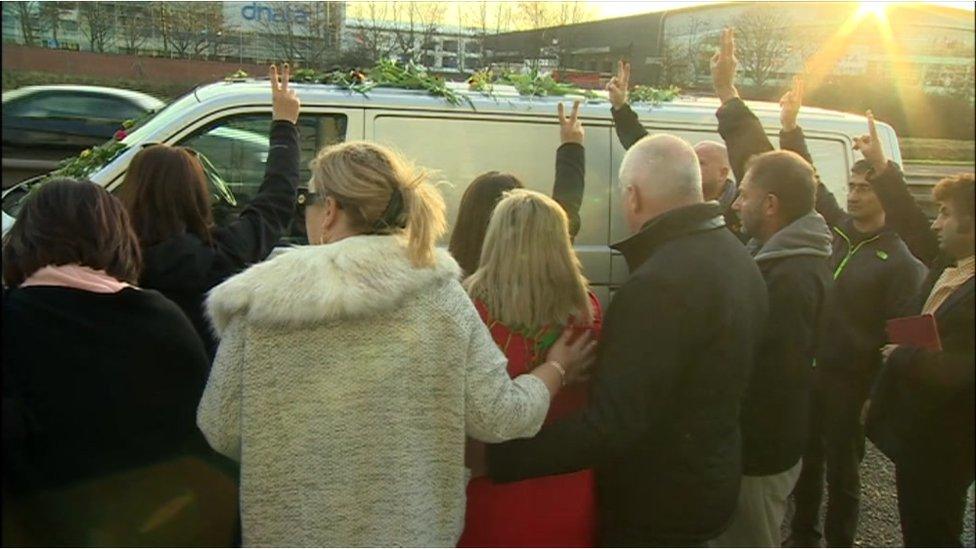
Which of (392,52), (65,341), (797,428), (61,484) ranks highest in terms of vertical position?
(392,52)

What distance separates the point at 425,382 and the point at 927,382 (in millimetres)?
1251

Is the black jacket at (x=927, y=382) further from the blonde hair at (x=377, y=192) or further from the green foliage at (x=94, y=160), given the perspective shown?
the green foliage at (x=94, y=160)

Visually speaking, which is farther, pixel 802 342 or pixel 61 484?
pixel 802 342

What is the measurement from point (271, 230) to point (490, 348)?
4.60 feet

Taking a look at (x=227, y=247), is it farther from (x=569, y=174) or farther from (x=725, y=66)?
(x=725, y=66)

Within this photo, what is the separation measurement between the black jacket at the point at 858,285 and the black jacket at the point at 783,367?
63 centimetres

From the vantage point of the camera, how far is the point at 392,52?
14.8ft

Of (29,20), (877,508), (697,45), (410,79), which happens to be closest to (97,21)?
(29,20)

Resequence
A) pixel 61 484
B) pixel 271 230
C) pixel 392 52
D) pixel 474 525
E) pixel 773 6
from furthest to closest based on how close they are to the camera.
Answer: pixel 392 52
pixel 773 6
pixel 271 230
pixel 474 525
pixel 61 484

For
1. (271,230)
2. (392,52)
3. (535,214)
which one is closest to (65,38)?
(392,52)

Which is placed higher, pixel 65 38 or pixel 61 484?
pixel 65 38

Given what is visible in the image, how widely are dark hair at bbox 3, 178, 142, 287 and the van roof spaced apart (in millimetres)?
2022

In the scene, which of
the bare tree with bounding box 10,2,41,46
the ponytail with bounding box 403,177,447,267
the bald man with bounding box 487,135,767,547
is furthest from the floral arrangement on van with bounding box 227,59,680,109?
the ponytail with bounding box 403,177,447,267

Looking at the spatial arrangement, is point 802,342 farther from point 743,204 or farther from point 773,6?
point 773,6
